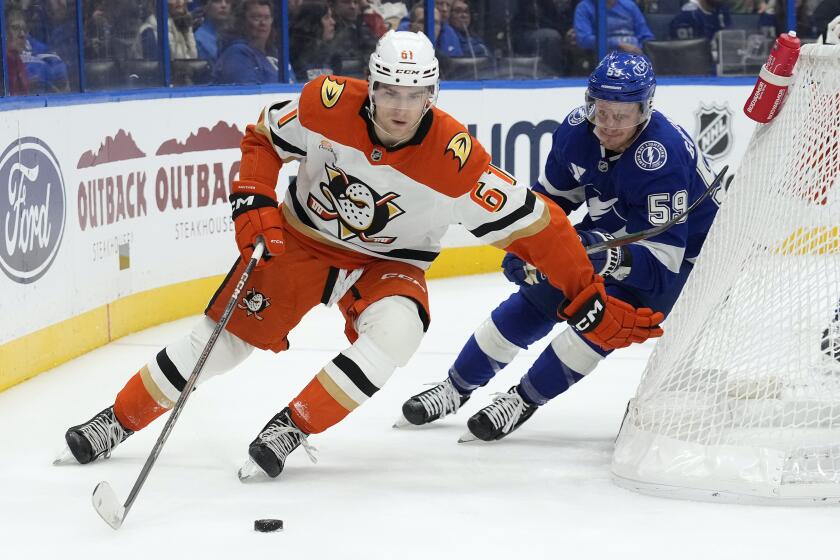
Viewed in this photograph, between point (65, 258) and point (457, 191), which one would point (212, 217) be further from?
point (457, 191)

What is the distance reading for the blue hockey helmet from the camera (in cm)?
329

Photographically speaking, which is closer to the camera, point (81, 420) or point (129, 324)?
point (81, 420)

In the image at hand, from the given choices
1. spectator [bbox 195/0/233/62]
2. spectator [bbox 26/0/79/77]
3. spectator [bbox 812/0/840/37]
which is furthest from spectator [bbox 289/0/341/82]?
spectator [bbox 812/0/840/37]

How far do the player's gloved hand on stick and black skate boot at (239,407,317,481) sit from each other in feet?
1.21

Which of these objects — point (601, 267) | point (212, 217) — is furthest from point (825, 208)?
point (212, 217)

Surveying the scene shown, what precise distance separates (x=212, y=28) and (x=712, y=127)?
2.66 metres

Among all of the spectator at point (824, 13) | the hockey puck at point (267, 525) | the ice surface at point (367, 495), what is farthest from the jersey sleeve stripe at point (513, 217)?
the spectator at point (824, 13)

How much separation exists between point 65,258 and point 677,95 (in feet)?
11.6

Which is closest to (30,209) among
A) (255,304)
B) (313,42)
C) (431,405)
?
(255,304)

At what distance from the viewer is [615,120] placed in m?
3.32

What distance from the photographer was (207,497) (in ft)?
9.77

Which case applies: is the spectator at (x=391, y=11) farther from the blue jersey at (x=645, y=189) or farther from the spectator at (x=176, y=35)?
the blue jersey at (x=645, y=189)

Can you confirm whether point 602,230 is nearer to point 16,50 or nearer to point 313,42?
point 16,50

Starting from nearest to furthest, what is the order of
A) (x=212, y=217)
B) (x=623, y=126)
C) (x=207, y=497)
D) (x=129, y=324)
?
(x=207, y=497), (x=623, y=126), (x=129, y=324), (x=212, y=217)
